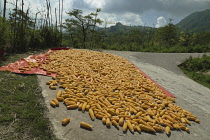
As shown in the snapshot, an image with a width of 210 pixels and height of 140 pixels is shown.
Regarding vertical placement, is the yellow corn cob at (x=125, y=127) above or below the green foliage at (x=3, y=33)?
below

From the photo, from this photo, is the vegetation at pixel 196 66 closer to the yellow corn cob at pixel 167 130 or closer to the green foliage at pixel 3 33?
the yellow corn cob at pixel 167 130

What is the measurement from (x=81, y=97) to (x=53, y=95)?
1.79 feet

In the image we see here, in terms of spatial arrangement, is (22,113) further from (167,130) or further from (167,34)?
(167,34)

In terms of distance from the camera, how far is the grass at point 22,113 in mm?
1802

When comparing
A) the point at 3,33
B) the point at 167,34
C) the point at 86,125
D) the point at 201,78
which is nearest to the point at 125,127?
the point at 86,125

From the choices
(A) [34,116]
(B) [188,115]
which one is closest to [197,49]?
(B) [188,115]

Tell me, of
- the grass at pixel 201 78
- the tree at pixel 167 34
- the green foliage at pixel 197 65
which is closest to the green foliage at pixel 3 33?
the grass at pixel 201 78

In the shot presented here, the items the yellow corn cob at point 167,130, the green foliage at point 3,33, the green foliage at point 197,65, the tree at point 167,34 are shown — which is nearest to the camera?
the yellow corn cob at point 167,130

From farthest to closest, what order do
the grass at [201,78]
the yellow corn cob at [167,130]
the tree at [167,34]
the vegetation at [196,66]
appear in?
the tree at [167,34], the vegetation at [196,66], the grass at [201,78], the yellow corn cob at [167,130]

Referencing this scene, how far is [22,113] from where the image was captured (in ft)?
6.95

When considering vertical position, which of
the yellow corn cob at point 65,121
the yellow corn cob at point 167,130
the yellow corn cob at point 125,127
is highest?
the yellow corn cob at point 65,121

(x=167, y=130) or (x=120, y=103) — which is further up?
(x=120, y=103)

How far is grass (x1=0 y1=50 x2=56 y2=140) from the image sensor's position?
1.80m

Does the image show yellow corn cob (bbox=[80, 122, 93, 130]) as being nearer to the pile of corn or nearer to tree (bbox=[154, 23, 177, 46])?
the pile of corn
